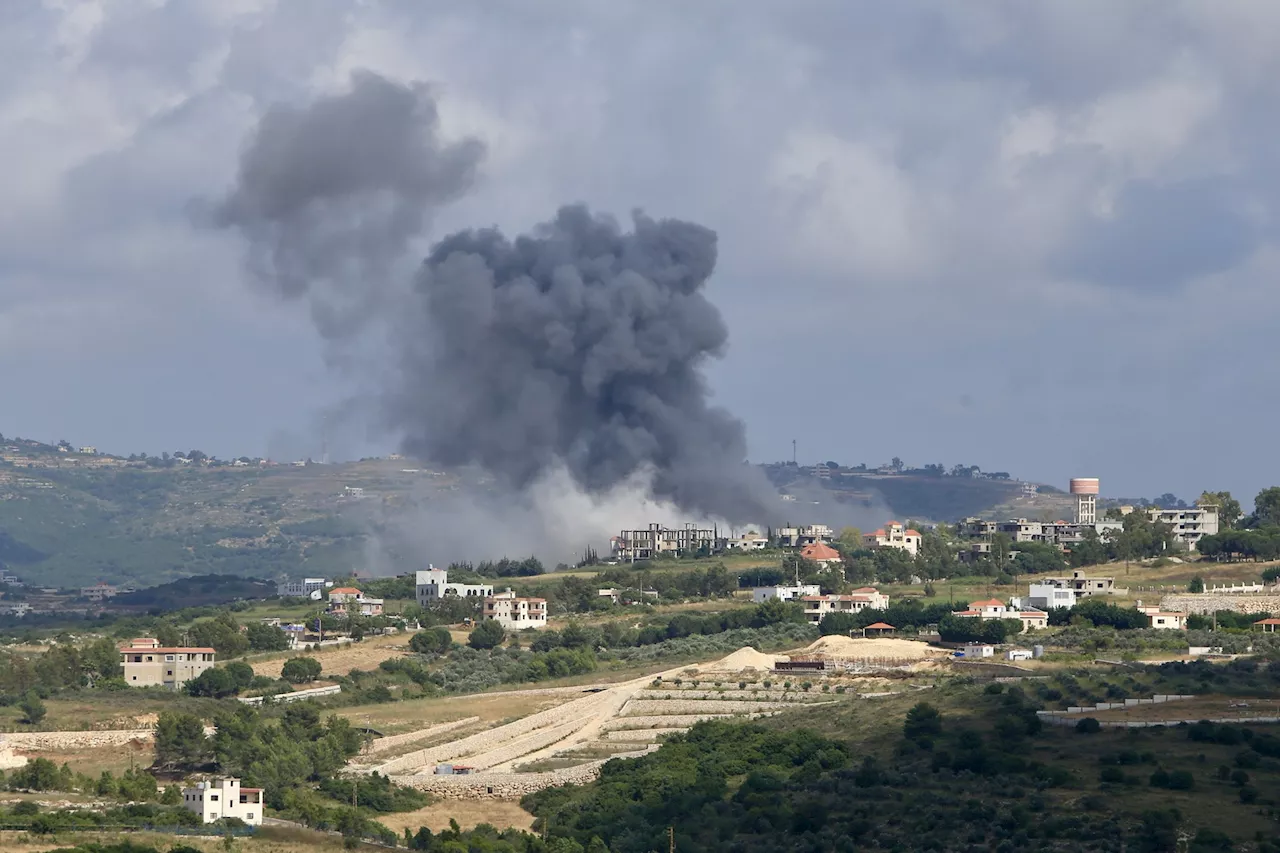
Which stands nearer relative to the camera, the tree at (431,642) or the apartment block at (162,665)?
the apartment block at (162,665)

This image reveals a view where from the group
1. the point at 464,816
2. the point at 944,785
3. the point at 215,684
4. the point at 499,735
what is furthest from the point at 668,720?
the point at 944,785

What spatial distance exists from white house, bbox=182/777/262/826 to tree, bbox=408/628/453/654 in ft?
123

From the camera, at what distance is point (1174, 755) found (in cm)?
5722

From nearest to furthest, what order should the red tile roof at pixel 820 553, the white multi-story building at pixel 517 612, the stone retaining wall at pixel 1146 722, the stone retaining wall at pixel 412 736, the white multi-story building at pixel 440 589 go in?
the stone retaining wall at pixel 1146 722 → the stone retaining wall at pixel 412 736 → the white multi-story building at pixel 517 612 → the white multi-story building at pixel 440 589 → the red tile roof at pixel 820 553

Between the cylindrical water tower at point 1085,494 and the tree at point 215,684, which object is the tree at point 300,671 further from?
the cylindrical water tower at point 1085,494

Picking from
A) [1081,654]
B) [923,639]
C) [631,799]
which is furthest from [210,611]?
[631,799]

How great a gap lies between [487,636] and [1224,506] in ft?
187

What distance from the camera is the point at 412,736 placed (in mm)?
76875

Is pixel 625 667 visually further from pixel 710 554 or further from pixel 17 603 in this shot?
pixel 17 603

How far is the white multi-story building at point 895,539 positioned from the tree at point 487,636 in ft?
128

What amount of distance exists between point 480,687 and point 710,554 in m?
44.4

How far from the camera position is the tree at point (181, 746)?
70.3 meters

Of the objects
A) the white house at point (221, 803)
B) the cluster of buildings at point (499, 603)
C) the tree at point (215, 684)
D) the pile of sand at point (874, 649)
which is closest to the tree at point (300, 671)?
the tree at point (215, 684)

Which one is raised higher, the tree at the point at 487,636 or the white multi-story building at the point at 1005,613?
the white multi-story building at the point at 1005,613
